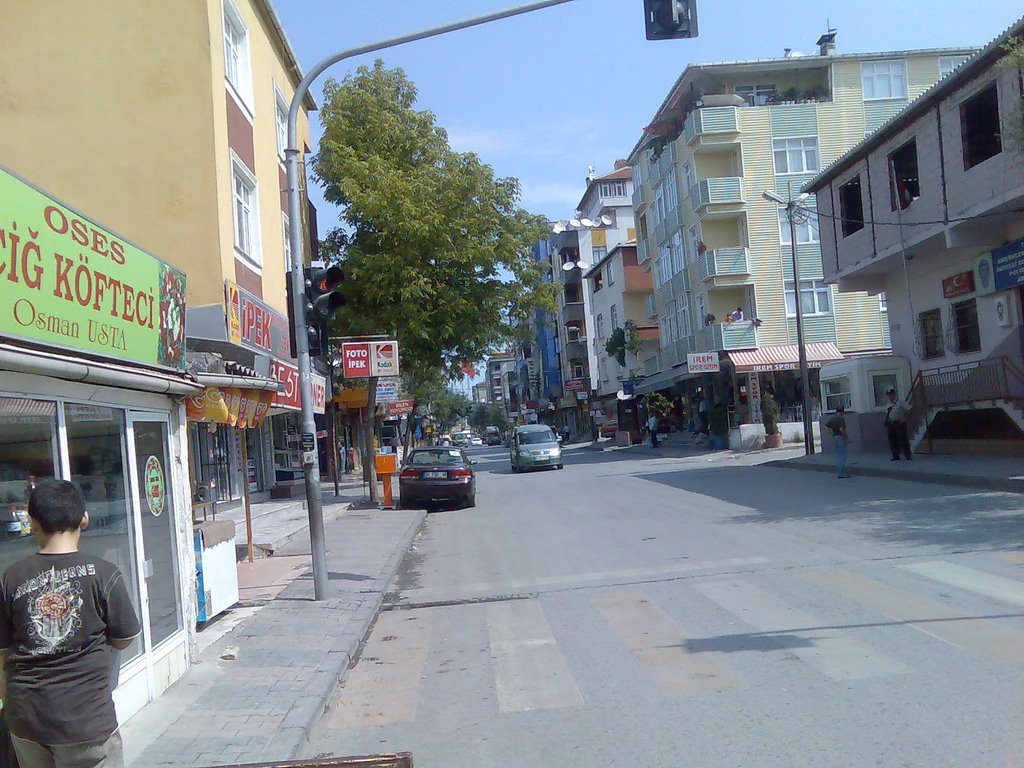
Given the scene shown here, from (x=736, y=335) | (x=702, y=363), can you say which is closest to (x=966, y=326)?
(x=702, y=363)

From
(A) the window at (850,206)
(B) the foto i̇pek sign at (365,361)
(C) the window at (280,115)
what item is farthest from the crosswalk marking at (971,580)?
(A) the window at (850,206)

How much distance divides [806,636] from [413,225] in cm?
1799

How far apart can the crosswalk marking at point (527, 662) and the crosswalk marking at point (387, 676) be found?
63cm

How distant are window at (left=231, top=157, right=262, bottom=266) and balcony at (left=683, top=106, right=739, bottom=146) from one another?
26848 mm

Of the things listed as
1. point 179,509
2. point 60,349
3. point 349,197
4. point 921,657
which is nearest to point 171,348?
point 179,509

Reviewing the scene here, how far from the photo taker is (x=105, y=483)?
22.1ft

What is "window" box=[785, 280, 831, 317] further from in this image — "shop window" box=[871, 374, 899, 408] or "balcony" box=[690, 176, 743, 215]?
"shop window" box=[871, 374, 899, 408]

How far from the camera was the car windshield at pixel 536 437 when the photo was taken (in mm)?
36344

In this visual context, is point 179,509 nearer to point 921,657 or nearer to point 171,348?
point 171,348

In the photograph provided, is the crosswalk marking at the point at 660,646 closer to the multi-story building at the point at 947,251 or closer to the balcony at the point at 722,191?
the multi-story building at the point at 947,251

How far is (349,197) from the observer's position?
23.9 metres

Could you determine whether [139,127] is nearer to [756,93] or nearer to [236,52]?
[236,52]

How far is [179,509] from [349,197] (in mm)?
16913

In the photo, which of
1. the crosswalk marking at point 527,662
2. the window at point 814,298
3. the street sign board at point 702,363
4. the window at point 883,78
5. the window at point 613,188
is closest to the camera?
the crosswalk marking at point 527,662
